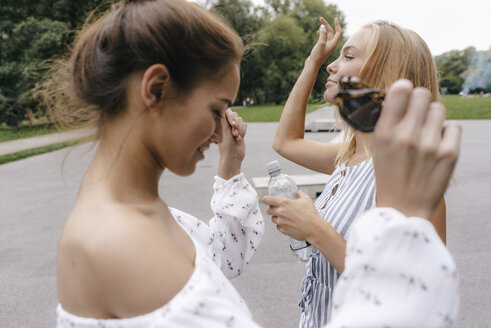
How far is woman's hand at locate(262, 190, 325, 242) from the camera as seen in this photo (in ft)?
4.93

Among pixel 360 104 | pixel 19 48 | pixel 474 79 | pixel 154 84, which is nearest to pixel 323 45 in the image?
pixel 154 84

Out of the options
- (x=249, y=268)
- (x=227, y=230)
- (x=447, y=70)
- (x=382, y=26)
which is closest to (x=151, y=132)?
(x=227, y=230)

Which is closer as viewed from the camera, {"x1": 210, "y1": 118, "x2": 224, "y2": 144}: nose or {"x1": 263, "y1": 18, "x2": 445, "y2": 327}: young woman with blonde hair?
{"x1": 210, "y1": 118, "x2": 224, "y2": 144}: nose

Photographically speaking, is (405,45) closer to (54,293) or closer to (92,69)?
(92,69)

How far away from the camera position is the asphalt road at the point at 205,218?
11.6ft

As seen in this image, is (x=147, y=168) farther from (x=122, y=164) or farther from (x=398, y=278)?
(x=398, y=278)

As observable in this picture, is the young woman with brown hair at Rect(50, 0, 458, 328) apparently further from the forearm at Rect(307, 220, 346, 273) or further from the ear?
the forearm at Rect(307, 220, 346, 273)

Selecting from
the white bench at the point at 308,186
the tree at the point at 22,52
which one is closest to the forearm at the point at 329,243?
the white bench at the point at 308,186

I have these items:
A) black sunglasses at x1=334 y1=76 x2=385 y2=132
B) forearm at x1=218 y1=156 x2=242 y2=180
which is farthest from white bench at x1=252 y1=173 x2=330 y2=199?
black sunglasses at x1=334 y1=76 x2=385 y2=132

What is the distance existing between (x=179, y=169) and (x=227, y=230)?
0.61m

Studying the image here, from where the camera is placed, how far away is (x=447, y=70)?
58188mm

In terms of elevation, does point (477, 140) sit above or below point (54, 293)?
below

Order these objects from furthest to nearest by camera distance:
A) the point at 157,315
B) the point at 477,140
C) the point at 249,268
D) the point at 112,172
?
the point at 477,140
the point at 249,268
the point at 112,172
the point at 157,315

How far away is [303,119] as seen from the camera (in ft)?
7.62
